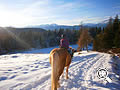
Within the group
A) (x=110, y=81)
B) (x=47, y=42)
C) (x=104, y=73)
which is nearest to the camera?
(x=110, y=81)

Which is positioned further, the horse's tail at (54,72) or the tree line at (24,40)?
the tree line at (24,40)

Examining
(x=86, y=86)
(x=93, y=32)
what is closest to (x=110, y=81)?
(x=86, y=86)

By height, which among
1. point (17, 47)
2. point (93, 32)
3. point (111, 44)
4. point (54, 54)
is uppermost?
point (93, 32)

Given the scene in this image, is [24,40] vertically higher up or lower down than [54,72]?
lower down

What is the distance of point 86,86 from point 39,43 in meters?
64.7

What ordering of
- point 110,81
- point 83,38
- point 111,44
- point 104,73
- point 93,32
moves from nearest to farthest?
point 110,81 → point 104,73 → point 83,38 → point 111,44 → point 93,32

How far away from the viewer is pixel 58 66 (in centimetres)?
337

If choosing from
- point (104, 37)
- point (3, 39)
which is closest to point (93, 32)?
point (104, 37)

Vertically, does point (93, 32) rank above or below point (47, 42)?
above

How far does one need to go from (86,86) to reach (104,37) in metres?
30.9

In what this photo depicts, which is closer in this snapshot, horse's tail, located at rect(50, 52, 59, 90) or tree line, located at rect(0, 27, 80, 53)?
horse's tail, located at rect(50, 52, 59, 90)

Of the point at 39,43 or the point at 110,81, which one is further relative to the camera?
the point at 39,43

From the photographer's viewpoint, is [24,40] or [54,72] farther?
[24,40]

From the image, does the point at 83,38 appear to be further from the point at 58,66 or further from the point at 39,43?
the point at 39,43
